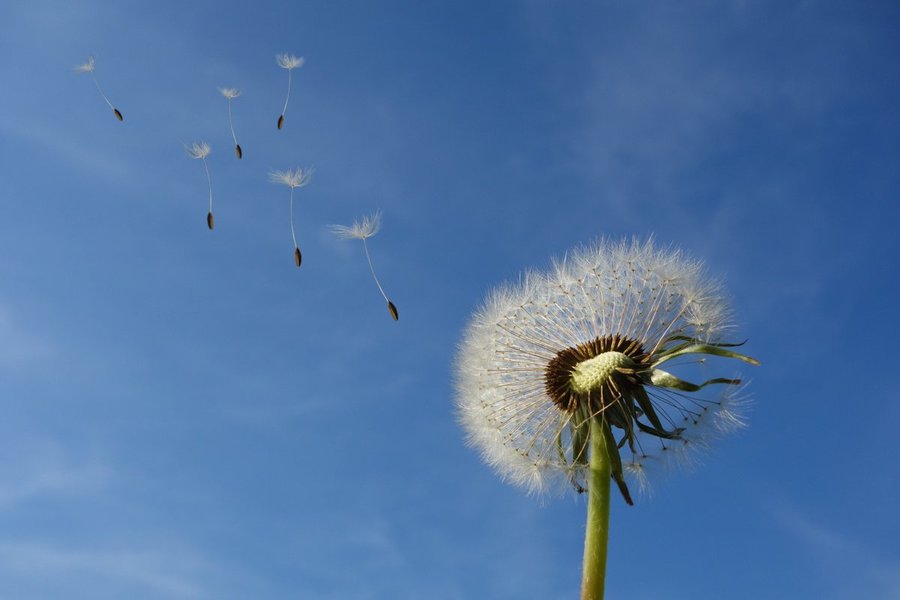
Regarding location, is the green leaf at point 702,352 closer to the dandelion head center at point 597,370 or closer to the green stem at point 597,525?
the dandelion head center at point 597,370

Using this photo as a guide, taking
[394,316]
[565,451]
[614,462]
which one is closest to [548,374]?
[565,451]

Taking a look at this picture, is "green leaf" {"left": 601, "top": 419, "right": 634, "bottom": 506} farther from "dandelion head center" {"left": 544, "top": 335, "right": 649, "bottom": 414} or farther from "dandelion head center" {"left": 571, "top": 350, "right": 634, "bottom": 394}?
"dandelion head center" {"left": 571, "top": 350, "right": 634, "bottom": 394}

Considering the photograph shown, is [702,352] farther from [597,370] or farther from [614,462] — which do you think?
[614,462]

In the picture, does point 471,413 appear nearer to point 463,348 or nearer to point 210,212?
A: point 463,348

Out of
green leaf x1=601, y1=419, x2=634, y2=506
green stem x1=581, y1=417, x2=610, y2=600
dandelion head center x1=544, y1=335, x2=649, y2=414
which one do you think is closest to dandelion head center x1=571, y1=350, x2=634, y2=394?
dandelion head center x1=544, y1=335, x2=649, y2=414

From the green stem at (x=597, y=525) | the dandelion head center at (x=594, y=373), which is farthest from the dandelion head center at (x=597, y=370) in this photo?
the green stem at (x=597, y=525)

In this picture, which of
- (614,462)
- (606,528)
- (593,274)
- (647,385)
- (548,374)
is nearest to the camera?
(606,528)

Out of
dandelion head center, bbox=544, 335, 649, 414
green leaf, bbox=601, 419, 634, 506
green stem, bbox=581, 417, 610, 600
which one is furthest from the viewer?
dandelion head center, bbox=544, 335, 649, 414
